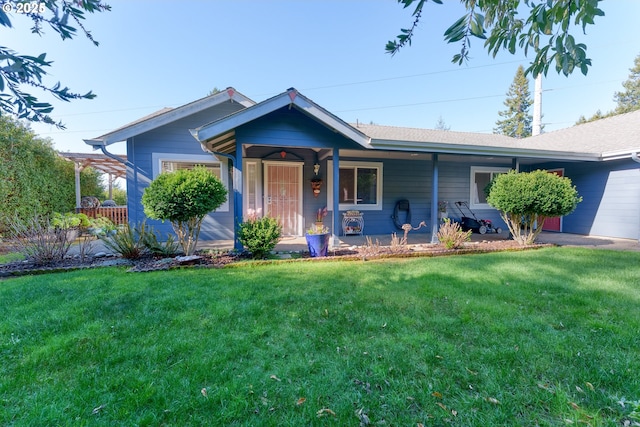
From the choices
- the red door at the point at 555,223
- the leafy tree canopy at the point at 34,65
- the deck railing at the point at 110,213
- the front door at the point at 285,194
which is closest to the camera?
the leafy tree canopy at the point at 34,65

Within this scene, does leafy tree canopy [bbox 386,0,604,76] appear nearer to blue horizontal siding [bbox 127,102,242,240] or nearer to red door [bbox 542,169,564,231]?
blue horizontal siding [bbox 127,102,242,240]

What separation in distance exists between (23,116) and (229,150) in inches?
235

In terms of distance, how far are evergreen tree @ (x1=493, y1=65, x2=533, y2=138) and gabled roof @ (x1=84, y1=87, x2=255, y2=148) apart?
34610 millimetres

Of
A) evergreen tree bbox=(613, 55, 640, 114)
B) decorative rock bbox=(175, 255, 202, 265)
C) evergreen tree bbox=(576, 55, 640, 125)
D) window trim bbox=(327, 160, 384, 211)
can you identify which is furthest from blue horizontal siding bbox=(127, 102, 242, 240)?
evergreen tree bbox=(613, 55, 640, 114)

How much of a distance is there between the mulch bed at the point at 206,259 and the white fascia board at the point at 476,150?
235 cm

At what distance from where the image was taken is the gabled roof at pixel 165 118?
21.3ft

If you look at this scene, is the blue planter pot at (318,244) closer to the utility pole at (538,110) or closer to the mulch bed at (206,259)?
the mulch bed at (206,259)

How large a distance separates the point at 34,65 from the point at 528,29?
2629 mm

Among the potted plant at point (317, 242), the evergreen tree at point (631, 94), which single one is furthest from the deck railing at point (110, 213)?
the evergreen tree at point (631, 94)

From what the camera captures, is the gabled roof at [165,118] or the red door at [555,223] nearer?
the gabled roof at [165,118]

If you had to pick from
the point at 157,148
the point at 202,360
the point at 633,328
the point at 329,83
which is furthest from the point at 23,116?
the point at 329,83

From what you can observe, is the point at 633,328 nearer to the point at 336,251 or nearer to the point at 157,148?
the point at 336,251

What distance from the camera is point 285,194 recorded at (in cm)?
829

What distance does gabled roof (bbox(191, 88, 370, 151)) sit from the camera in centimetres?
512
